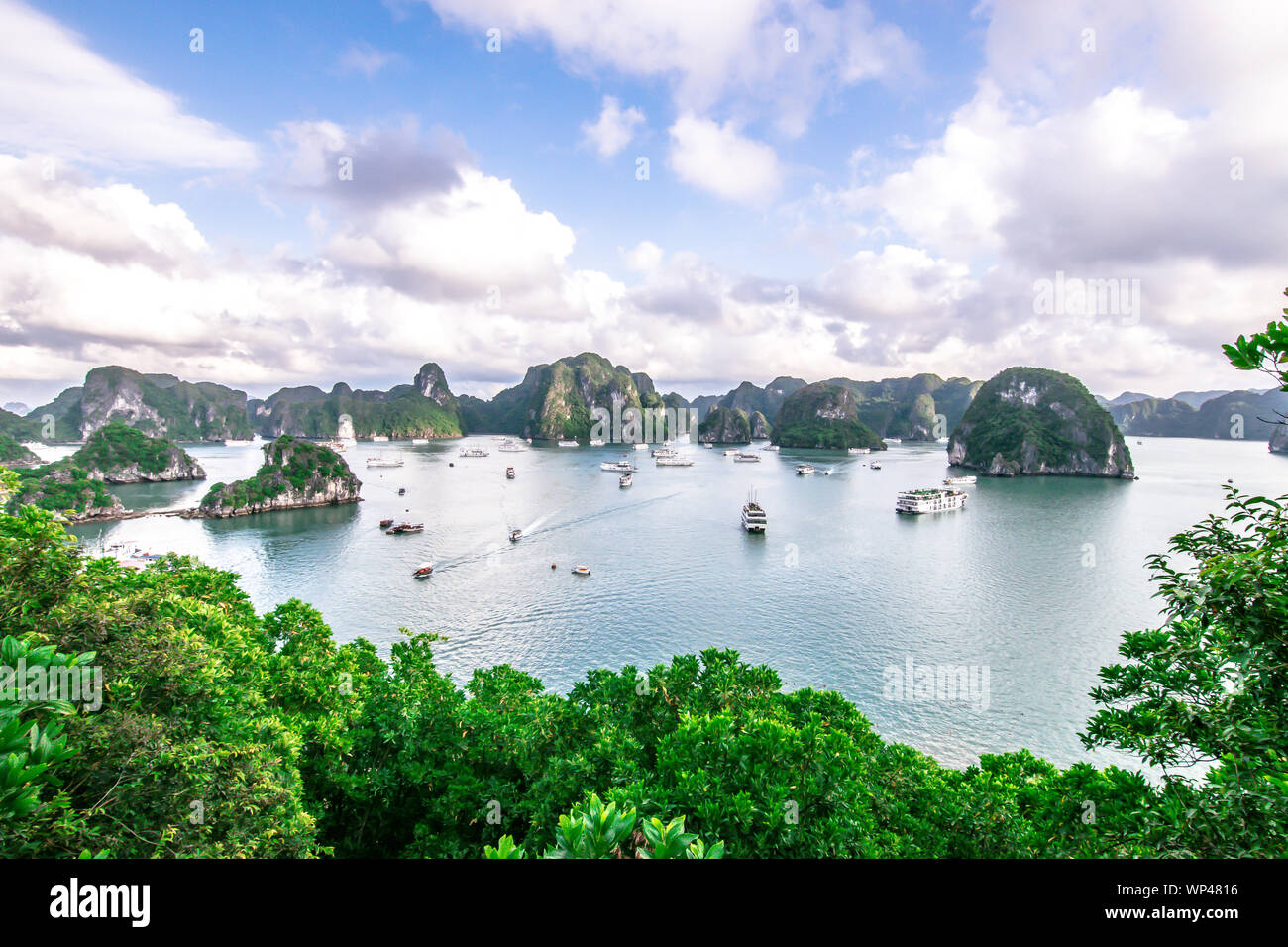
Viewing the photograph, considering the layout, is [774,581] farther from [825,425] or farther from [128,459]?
[825,425]

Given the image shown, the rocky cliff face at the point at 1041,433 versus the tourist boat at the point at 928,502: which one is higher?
the rocky cliff face at the point at 1041,433

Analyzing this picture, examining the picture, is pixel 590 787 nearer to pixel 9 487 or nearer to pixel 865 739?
pixel 865 739

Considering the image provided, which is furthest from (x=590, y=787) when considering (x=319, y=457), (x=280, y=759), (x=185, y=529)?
(x=319, y=457)

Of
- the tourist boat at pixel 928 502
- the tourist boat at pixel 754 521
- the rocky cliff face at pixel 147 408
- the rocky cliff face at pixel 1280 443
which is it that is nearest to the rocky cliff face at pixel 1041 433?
the tourist boat at pixel 928 502

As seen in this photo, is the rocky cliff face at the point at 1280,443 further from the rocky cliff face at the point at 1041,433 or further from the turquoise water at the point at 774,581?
the turquoise water at the point at 774,581

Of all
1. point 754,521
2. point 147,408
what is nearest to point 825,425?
point 754,521
